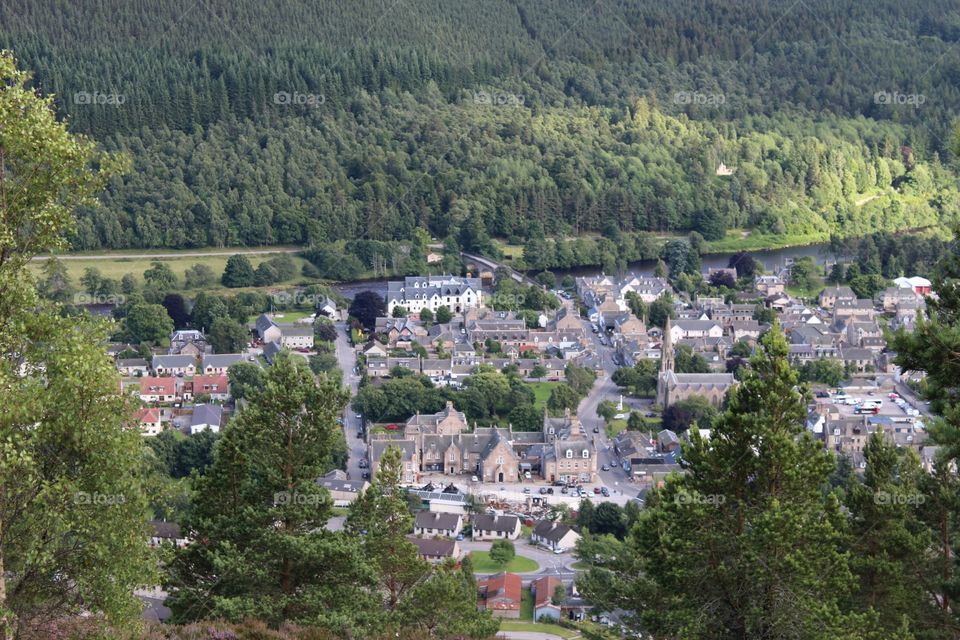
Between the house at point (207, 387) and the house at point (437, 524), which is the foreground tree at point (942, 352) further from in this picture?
the house at point (207, 387)

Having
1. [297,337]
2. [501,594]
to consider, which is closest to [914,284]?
[297,337]

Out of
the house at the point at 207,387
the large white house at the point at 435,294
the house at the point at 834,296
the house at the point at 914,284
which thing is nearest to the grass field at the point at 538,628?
the house at the point at 207,387

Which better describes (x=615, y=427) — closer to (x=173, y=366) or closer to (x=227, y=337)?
(x=173, y=366)

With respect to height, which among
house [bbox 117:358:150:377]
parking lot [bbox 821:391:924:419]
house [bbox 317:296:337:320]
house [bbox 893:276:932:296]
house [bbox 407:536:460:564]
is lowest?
house [bbox 407:536:460:564]

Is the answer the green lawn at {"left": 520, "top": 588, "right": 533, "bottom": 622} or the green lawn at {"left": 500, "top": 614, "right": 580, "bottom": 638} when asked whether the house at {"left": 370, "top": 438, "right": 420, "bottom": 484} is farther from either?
the green lawn at {"left": 500, "top": 614, "right": 580, "bottom": 638}

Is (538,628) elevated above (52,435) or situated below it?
below

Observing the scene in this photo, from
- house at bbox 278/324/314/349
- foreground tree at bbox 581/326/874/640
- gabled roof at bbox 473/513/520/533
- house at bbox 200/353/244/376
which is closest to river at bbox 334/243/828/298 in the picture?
house at bbox 278/324/314/349
